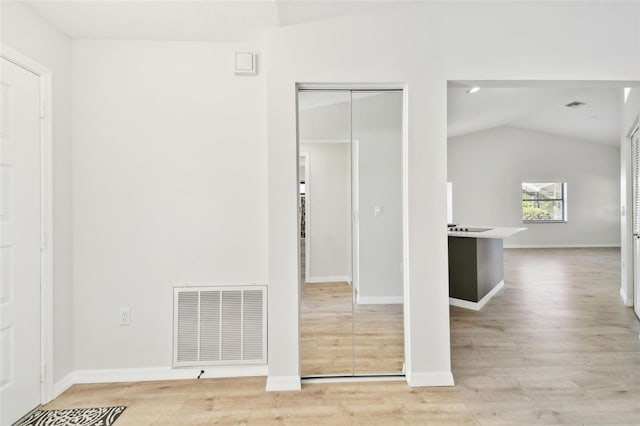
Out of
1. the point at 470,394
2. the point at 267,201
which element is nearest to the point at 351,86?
the point at 267,201

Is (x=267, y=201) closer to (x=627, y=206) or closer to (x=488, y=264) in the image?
(x=488, y=264)

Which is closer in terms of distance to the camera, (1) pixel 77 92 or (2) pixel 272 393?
(2) pixel 272 393

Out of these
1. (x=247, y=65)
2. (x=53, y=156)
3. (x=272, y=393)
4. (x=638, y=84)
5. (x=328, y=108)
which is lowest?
(x=272, y=393)

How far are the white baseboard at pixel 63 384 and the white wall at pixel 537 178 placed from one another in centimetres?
968

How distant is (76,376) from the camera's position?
2.46 m

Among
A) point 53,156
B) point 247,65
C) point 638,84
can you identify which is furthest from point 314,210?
point 638,84

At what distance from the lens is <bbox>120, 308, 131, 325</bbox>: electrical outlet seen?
2502 mm

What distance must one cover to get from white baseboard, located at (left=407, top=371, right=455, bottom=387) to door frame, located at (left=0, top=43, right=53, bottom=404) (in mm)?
2403

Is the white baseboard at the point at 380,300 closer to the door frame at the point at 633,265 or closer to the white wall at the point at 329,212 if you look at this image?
the white wall at the point at 329,212

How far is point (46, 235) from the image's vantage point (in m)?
2.22

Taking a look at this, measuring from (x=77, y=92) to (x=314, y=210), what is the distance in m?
1.92

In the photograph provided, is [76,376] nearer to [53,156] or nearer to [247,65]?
[53,156]

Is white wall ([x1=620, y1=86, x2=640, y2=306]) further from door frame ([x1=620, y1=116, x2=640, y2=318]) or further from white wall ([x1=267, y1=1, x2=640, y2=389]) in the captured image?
white wall ([x1=267, y1=1, x2=640, y2=389])

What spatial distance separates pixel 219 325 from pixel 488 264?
145 inches
